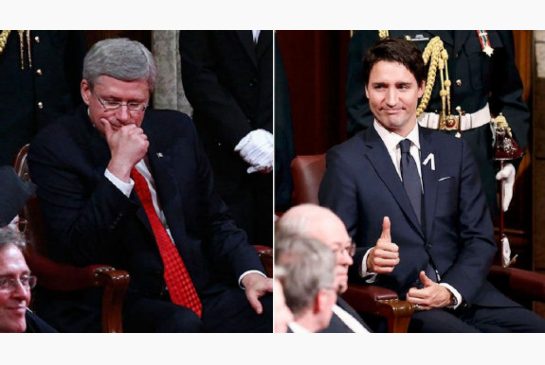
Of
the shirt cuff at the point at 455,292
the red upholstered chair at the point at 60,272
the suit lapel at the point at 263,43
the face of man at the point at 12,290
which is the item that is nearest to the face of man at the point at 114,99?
the red upholstered chair at the point at 60,272

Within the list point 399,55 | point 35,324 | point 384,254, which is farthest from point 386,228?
point 35,324

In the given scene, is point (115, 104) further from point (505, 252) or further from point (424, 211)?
point (505, 252)

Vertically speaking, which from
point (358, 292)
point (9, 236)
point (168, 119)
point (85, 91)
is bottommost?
point (358, 292)

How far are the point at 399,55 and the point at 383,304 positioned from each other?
0.86 metres

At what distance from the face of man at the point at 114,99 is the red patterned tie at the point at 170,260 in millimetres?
189

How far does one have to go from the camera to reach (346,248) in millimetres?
3258

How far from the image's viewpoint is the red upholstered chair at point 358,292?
127 inches

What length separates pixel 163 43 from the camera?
10.8 feet

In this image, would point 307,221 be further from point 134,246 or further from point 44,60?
point 44,60

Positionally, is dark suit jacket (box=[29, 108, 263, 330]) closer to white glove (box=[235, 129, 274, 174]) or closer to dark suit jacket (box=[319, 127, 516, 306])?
white glove (box=[235, 129, 274, 174])

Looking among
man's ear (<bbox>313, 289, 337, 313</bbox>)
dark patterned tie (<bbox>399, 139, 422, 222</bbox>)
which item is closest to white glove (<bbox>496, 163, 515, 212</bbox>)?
dark patterned tie (<bbox>399, 139, 422, 222</bbox>)
